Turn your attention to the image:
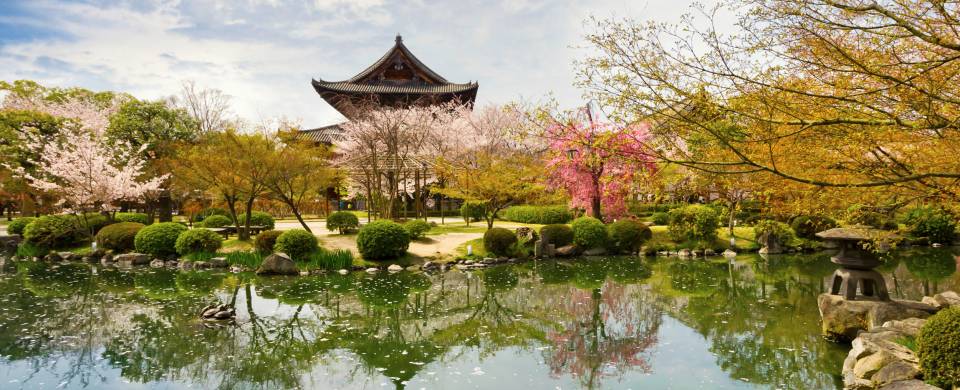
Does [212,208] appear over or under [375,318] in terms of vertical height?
over

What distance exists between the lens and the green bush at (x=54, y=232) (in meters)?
18.9

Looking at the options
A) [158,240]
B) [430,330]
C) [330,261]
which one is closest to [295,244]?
[330,261]

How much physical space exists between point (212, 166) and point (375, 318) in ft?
36.3

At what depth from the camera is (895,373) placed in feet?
17.9

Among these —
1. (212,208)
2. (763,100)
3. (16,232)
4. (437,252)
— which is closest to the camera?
(763,100)

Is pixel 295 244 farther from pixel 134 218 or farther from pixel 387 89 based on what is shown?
pixel 387 89

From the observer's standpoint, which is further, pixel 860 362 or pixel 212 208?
pixel 212 208

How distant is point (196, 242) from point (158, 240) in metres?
1.31

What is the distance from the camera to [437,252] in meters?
17.6

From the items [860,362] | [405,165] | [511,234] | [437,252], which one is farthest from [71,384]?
[405,165]

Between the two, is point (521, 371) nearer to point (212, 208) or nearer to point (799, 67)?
point (799, 67)

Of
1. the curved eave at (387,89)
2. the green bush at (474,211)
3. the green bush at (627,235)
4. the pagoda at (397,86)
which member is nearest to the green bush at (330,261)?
the green bush at (627,235)

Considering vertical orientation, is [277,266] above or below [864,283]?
below

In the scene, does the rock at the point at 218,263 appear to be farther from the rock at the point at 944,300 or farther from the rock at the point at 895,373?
the rock at the point at 944,300
